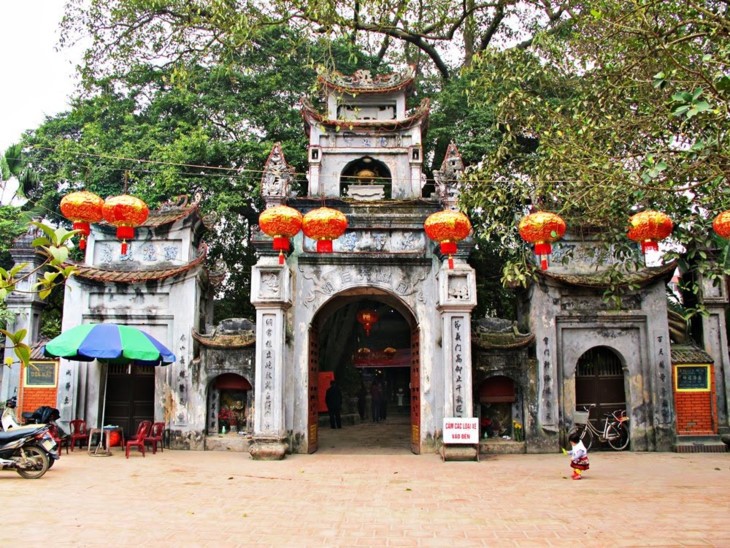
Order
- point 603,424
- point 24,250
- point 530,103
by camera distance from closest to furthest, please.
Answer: point 530,103
point 603,424
point 24,250

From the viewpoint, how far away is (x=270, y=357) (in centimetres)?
1340

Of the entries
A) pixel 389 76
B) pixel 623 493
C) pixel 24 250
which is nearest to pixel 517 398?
pixel 623 493

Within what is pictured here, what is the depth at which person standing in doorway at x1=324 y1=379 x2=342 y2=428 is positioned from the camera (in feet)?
67.7

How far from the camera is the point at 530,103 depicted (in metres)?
10.9

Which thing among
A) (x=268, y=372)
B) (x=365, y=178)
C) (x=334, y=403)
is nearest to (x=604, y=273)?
(x=365, y=178)

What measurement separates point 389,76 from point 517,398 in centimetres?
870

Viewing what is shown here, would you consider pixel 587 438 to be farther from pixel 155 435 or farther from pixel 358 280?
pixel 155 435

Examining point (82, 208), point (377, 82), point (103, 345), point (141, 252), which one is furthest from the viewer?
point (377, 82)

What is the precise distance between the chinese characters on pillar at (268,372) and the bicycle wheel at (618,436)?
7667 mm

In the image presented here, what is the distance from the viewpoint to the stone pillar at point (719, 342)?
14.8 m

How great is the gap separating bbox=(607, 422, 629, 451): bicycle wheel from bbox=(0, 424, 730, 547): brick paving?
46.2 inches

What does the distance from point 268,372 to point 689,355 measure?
383 inches

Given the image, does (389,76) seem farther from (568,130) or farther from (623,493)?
(623,493)

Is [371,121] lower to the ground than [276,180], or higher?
higher
